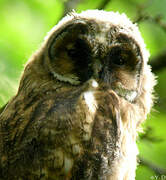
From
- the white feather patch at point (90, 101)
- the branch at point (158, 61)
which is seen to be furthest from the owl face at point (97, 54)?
the branch at point (158, 61)

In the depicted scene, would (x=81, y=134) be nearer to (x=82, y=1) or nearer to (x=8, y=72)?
(x=8, y=72)

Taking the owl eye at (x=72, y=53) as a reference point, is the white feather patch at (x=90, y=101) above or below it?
below

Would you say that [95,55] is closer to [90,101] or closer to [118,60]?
[118,60]

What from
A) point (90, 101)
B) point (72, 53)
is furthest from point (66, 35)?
point (90, 101)

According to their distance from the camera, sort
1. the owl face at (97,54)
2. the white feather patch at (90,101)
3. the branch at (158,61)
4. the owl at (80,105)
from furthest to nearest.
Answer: the branch at (158,61)
the owl face at (97,54)
the white feather patch at (90,101)
the owl at (80,105)

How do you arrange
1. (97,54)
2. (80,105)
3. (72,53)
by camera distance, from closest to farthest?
(80,105) → (97,54) → (72,53)

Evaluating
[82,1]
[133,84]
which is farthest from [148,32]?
[133,84]

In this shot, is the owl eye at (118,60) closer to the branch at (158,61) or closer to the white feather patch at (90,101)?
the white feather patch at (90,101)
